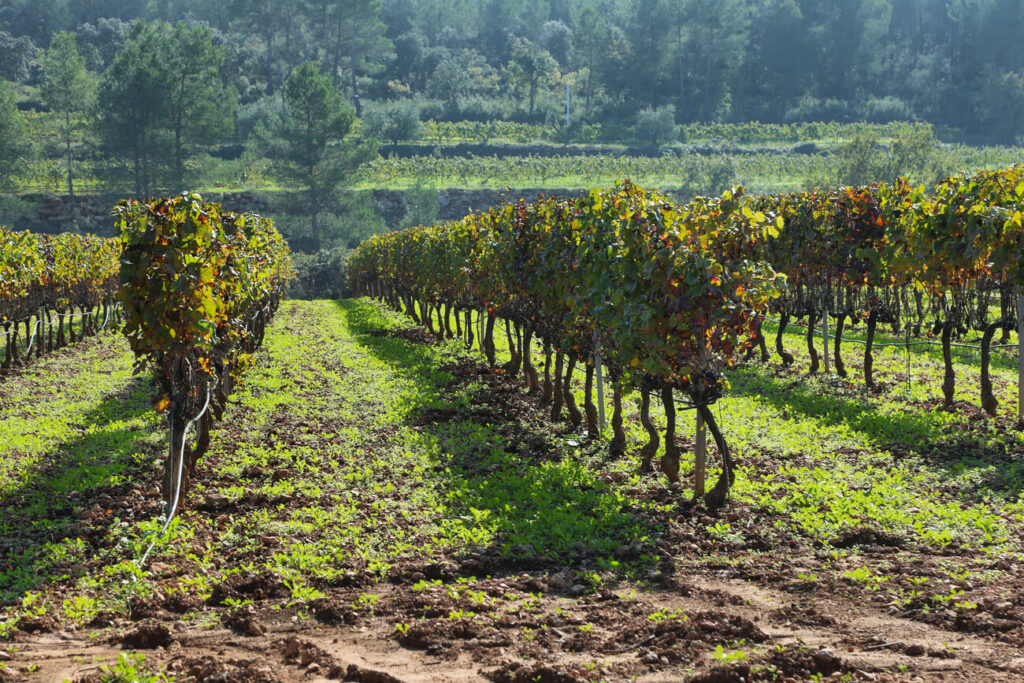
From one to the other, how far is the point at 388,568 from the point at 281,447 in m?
5.04

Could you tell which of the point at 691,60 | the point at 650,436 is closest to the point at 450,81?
the point at 691,60

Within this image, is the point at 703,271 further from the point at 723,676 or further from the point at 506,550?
the point at 723,676

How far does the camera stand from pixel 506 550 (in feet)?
26.5

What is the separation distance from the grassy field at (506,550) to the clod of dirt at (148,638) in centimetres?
2

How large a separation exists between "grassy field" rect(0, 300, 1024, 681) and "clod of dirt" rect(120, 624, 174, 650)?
0.9 inches

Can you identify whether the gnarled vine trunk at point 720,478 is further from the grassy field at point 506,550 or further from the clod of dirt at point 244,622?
the clod of dirt at point 244,622

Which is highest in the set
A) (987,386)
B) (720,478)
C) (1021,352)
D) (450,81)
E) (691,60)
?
(691,60)

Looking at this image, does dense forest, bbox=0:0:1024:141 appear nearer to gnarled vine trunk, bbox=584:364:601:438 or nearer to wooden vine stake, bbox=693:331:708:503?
gnarled vine trunk, bbox=584:364:601:438

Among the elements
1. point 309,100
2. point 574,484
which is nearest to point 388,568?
point 574,484

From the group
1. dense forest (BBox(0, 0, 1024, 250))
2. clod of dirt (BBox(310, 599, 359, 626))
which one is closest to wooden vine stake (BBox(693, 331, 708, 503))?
clod of dirt (BBox(310, 599, 359, 626))

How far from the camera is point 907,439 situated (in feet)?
39.3

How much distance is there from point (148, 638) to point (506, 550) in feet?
10.7

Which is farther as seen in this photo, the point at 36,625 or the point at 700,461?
the point at 700,461

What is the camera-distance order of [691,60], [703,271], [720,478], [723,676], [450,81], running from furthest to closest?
[450,81] → [691,60] → [720,478] → [703,271] → [723,676]
